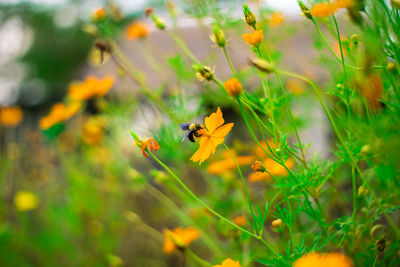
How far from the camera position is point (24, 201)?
185 cm

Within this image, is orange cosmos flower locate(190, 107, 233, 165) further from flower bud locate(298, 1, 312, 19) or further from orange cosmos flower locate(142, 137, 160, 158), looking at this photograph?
flower bud locate(298, 1, 312, 19)

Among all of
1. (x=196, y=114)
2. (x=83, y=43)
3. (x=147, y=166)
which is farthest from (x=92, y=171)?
(x=83, y=43)

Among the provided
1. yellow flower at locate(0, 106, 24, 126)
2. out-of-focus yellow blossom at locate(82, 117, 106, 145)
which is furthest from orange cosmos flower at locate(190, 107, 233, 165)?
yellow flower at locate(0, 106, 24, 126)

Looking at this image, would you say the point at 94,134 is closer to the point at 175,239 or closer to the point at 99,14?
the point at 99,14

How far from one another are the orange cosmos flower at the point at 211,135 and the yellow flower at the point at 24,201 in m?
1.59

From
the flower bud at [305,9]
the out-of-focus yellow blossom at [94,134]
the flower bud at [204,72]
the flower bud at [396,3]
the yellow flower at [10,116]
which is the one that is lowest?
the yellow flower at [10,116]

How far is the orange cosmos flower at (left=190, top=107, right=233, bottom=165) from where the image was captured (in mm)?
546

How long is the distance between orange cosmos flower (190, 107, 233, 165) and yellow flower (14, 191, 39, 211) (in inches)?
62.6

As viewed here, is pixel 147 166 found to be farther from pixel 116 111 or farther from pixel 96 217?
pixel 116 111

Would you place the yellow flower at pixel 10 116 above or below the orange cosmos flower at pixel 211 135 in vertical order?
below

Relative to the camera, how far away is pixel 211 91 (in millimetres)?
1047

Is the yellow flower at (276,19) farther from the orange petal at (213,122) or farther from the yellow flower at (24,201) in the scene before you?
the yellow flower at (24,201)

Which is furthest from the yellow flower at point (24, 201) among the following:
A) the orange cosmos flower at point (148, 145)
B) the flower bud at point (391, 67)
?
the flower bud at point (391, 67)

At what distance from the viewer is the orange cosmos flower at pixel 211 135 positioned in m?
0.55
